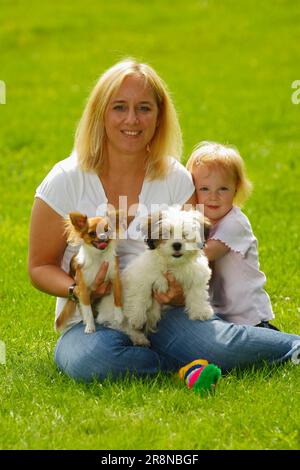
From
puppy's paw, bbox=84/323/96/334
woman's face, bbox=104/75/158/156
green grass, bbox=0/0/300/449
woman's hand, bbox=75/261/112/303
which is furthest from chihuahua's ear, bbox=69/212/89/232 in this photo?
green grass, bbox=0/0/300/449

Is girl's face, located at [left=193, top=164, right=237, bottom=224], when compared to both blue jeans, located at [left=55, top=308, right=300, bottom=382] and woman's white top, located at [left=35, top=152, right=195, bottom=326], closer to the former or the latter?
woman's white top, located at [left=35, top=152, right=195, bottom=326]

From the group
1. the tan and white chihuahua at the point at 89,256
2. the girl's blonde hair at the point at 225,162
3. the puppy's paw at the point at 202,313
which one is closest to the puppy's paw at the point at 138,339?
the tan and white chihuahua at the point at 89,256

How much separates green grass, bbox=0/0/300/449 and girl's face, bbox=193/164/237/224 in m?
1.08

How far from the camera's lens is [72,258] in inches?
227

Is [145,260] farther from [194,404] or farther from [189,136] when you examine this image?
[189,136]

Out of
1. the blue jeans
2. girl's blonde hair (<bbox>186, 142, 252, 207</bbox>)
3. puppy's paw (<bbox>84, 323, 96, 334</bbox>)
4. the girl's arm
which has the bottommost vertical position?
the blue jeans

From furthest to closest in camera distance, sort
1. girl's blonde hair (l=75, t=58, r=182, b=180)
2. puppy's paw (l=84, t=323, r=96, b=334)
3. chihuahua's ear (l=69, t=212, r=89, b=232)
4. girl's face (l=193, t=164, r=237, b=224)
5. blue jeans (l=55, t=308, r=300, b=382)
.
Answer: girl's face (l=193, t=164, r=237, b=224), girl's blonde hair (l=75, t=58, r=182, b=180), puppy's paw (l=84, t=323, r=96, b=334), blue jeans (l=55, t=308, r=300, b=382), chihuahua's ear (l=69, t=212, r=89, b=232)

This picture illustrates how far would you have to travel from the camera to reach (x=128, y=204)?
591 cm

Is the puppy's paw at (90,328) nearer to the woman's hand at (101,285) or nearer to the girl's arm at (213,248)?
the woman's hand at (101,285)

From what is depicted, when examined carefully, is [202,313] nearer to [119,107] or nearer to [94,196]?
[94,196]

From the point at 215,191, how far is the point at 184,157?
233 inches

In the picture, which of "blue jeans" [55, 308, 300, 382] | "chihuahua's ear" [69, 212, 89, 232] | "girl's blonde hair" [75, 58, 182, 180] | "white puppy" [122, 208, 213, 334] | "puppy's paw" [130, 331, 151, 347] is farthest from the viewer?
"girl's blonde hair" [75, 58, 182, 180]

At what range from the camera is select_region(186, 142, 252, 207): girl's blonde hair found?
6.07 metres

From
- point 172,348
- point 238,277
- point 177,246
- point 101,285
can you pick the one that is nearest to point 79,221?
point 101,285
